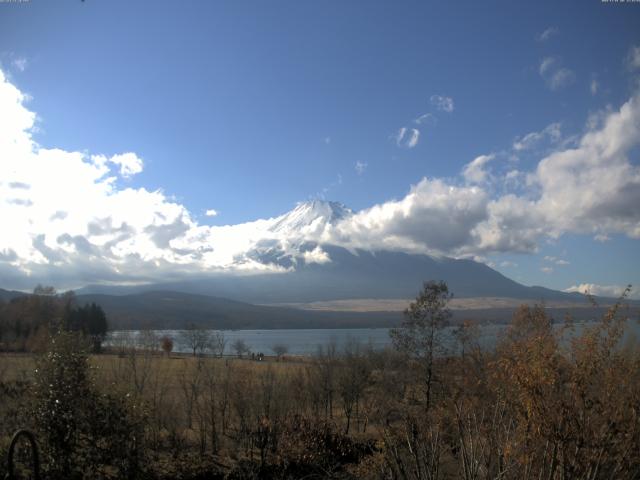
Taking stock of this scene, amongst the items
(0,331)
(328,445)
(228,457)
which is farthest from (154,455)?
(0,331)

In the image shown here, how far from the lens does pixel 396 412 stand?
21719 millimetres

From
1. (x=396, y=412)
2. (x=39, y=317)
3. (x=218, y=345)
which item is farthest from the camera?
(x=39, y=317)

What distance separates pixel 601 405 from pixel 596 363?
0.72 meters

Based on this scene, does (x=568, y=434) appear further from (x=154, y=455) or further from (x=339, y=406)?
(x=339, y=406)

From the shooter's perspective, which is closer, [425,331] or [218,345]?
[425,331]

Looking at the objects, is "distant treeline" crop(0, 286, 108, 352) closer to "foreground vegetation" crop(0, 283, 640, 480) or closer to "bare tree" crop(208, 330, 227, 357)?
"bare tree" crop(208, 330, 227, 357)

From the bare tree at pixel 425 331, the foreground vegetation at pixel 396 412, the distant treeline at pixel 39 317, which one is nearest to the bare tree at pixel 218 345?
the foreground vegetation at pixel 396 412

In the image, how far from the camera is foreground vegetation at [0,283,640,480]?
28.3 feet

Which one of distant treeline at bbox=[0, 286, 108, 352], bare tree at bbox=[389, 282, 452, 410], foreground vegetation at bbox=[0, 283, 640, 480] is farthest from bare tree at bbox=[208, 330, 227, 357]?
bare tree at bbox=[389, 282, 452, 410]

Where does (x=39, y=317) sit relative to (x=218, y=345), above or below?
above

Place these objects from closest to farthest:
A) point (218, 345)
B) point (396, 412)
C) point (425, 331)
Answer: point (396, 412), point (425, 331), point (218, 345)

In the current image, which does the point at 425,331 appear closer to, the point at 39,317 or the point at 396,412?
the point at 396,412

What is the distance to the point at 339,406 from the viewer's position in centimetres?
4069

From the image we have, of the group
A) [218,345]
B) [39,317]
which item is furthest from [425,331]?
[39,317]
